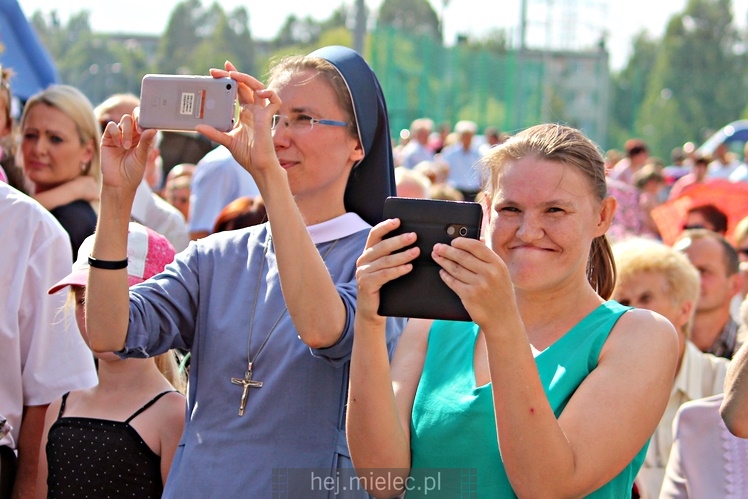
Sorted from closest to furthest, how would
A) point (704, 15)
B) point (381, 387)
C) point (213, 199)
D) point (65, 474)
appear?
point (381, 387)
point (65, 474)
point (213, 199)
point (704, 15)

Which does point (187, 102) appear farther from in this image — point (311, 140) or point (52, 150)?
point (52, 150)

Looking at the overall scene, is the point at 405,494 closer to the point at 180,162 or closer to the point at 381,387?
the point at 381,387

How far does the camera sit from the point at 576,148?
2902 mm

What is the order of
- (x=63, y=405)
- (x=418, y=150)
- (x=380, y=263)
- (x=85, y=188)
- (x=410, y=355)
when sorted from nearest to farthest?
(x=380, y=263) < (x=410, y=355) < (x=63, y=405) < (x=85, y=188) < (x=418, y=150)

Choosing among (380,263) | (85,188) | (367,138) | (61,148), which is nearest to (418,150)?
(61,148)

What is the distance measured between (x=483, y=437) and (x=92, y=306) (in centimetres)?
105

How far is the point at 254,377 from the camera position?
121 inches

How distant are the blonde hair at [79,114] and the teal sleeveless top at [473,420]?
2.92m

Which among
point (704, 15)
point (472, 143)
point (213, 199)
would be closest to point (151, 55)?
point (704, 15)

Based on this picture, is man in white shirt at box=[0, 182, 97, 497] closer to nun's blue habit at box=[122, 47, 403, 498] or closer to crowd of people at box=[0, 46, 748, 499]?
→ crowd of people at box=[0, 46, 748, 499]

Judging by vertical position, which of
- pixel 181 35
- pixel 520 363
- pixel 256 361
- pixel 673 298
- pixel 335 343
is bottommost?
pixel 181 35

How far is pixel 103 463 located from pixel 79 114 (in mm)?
2305

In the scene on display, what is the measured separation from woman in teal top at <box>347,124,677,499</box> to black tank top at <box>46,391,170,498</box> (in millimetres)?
1003

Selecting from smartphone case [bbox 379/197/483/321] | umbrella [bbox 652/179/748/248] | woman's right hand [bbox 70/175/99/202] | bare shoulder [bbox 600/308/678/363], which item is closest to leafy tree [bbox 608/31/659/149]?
umbrella [bbox 652/179/748/248]
